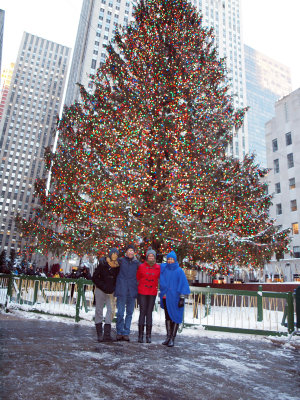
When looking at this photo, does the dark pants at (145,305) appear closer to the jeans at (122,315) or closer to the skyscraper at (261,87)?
the jeans at (122,315)

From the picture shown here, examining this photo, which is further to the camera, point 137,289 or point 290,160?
point 290,160

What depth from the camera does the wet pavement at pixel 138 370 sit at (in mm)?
3061

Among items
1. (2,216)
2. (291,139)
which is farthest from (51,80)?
(291,139)

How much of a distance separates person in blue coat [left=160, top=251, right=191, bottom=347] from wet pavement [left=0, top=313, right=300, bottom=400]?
43 centimetres

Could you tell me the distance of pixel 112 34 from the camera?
7794 cm

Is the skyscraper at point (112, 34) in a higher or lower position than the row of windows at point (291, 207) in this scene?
higher

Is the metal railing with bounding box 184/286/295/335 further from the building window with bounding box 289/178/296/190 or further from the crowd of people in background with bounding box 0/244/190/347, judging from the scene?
the building window with bounding box 289/178/296/190

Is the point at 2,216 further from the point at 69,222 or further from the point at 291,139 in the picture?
the point at 69,222

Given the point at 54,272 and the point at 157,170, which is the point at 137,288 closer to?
the point at 157,170

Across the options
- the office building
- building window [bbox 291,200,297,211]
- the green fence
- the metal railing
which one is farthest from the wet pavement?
building window [bbox 291,200,297,211]

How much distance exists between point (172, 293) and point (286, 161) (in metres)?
38.1

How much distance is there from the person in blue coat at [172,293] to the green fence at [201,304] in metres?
2.27

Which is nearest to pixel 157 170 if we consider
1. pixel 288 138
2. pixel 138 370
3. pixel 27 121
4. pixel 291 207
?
pixel 138 370

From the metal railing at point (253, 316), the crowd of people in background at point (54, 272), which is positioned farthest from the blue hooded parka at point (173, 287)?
the crowd of people in background at point (54, 272)
